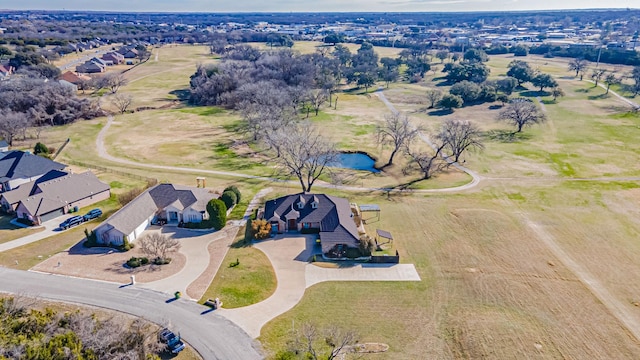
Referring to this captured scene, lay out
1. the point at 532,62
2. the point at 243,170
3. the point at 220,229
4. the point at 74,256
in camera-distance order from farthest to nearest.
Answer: the point at 532,62 < the point at 243,170 < the point at 220,229 < the point at 74,256

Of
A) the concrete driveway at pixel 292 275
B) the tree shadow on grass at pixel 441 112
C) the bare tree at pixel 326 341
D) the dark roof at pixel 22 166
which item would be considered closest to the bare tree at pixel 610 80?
the tree shadow on grass at pixel 441 112

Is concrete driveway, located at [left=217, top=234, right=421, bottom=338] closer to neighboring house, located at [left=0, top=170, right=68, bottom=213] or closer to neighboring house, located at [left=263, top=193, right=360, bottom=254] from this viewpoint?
neighboring house, located at [left=263, top=193, right=360, bottom=254]

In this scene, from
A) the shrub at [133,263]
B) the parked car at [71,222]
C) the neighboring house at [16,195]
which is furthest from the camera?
the neighboring house at [16,195]

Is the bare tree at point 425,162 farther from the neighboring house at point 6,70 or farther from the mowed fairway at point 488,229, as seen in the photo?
the neighboring house at point 6,70

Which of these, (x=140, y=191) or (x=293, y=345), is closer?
(x=293, y=345)

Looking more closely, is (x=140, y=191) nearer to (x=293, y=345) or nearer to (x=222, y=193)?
(x=222, y=193)

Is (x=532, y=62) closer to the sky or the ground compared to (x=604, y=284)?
closer to the sky

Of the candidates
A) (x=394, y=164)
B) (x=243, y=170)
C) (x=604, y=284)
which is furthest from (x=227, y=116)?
(x=604, y=284)

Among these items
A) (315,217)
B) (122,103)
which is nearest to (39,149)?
(122,103)
